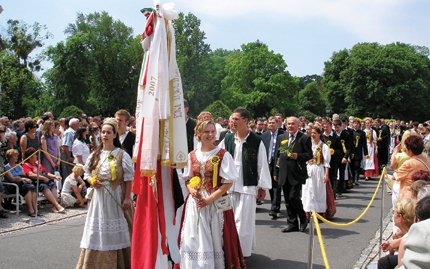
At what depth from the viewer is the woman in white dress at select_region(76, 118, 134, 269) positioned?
5090 millimetres

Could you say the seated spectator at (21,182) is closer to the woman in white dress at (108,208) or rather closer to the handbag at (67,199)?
the handbag at (67,199)

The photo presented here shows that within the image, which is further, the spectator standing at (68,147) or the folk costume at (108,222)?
the spectator standing at (68,147)

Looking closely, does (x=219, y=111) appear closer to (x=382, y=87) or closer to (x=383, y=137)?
(x=383, y=137)

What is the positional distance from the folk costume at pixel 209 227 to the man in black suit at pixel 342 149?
8.15m

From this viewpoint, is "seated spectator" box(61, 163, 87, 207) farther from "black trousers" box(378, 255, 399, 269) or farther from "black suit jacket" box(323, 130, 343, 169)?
"black trousers" box(378, 255, 399, 269)

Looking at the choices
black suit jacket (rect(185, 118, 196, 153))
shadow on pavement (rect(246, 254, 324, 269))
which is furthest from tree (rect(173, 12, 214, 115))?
shadow on pavement (rect(246, 254, 324, 269))

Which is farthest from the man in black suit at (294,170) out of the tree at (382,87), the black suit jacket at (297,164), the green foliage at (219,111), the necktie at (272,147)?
the tree at (382,87)

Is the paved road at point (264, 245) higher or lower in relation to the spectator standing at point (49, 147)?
lower

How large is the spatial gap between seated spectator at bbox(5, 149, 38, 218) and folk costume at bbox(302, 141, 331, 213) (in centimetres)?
577

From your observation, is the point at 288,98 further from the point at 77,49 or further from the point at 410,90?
the point at 77,49

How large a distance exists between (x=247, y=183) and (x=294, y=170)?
1.82m

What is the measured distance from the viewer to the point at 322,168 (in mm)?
9328

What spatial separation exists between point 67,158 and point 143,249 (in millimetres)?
7245

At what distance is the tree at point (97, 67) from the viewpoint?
4638 cm
